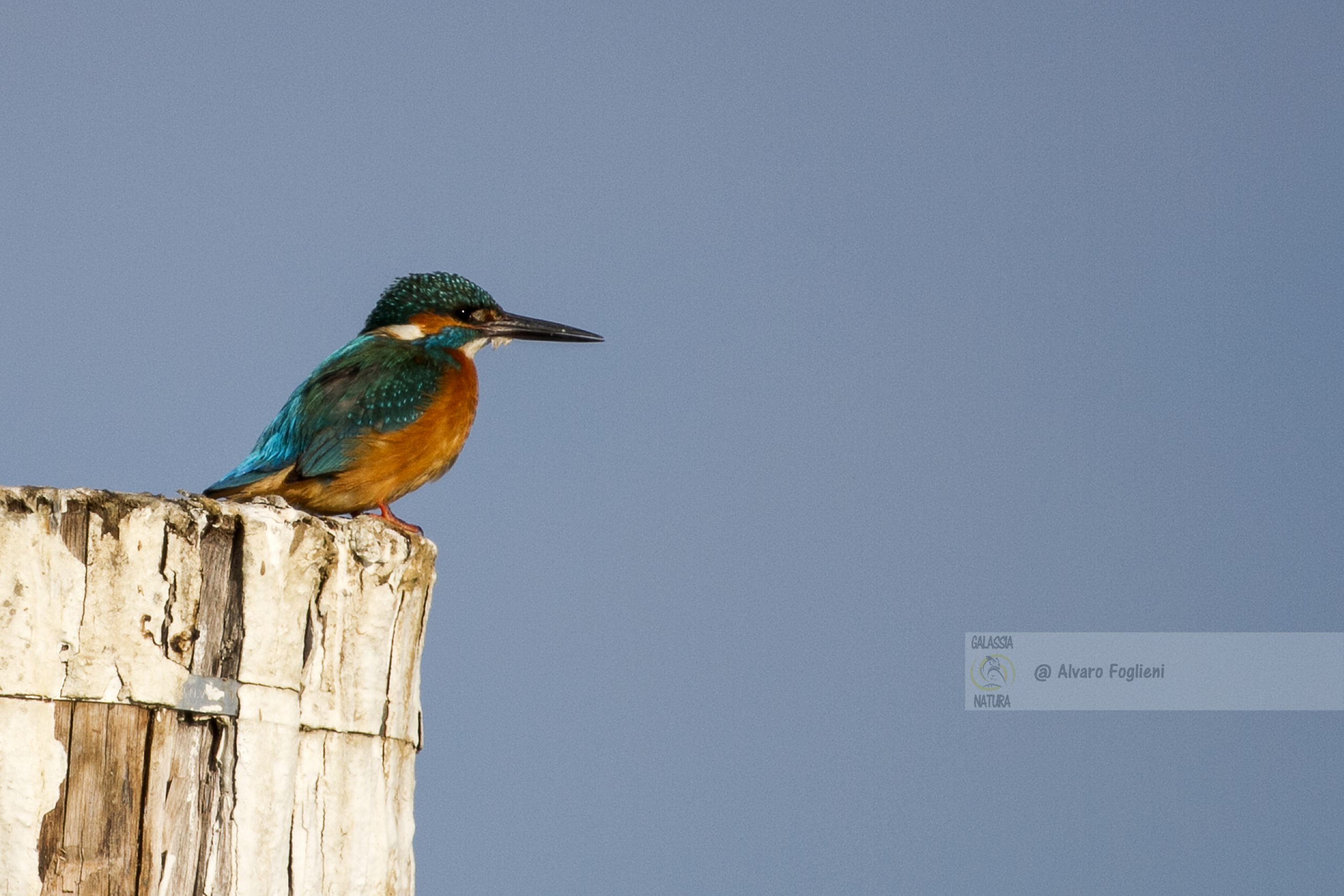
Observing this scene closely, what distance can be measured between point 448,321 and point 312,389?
3.75 feet

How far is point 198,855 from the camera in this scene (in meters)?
3.14

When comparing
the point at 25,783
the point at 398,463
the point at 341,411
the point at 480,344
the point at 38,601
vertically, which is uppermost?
the point at 480,344

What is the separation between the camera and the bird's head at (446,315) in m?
8.02

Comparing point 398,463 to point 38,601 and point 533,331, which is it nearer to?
point 533,331

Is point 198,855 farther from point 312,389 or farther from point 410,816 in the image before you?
point 312,389

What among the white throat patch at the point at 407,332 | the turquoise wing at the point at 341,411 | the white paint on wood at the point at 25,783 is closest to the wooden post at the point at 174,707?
the white paint on wood at the point at 25,783

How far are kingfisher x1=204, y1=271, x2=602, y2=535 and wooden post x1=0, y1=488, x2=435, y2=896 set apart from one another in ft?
11.2

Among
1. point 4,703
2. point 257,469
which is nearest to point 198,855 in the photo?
point 4,703

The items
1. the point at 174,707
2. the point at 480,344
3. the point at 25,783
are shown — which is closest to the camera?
the point at 25,783

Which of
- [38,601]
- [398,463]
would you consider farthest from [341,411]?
[38,601]

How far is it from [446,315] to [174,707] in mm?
5051

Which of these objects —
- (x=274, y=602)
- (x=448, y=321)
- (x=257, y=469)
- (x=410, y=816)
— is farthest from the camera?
(x=448, y=321)

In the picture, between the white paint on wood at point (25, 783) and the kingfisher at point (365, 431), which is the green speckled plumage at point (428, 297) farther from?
the white paint on wood at point (25, 783)

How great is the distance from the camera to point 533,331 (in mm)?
8234
